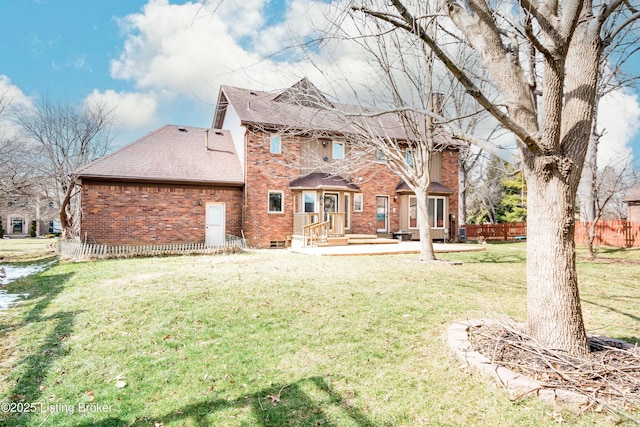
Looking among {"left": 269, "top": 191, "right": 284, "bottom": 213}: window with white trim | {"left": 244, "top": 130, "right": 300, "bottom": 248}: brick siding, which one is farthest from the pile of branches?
{"left": 269, "top": 191, "right": 284, "bottom": 213}: window with white trim

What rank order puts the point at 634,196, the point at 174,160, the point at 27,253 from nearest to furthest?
the point at 174,160 → the point at 27,253 → the point at 634,196

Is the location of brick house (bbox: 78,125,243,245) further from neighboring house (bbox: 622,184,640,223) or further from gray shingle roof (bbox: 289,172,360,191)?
neighboring house (bbox: 622,184,640,223)

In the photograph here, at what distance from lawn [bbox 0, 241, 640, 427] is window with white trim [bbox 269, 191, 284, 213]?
9971mm

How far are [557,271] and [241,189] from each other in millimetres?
15827

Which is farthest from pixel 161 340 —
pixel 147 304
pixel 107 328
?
pixel 147 304

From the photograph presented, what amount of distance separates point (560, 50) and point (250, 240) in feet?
50.6

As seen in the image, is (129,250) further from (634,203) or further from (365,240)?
(634,203)

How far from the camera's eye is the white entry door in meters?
17.1

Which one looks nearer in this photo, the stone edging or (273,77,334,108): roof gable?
the stone edging

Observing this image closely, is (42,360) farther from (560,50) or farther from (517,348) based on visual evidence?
(560,50)

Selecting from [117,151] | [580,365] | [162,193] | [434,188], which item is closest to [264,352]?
[580,365]

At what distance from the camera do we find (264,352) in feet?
13.5

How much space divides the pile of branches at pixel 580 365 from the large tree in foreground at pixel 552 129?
0.55ft

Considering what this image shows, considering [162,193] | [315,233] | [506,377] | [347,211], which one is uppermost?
[162,193]
